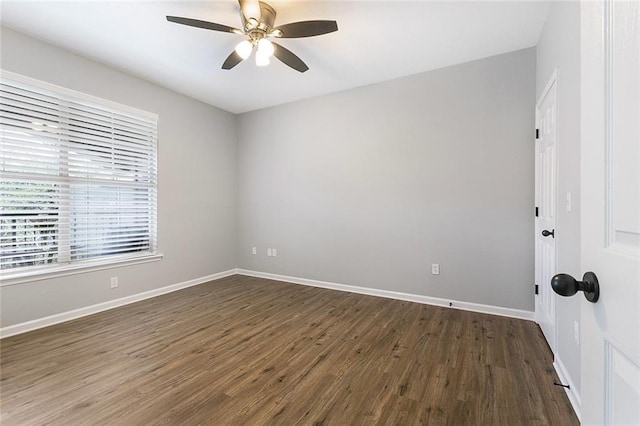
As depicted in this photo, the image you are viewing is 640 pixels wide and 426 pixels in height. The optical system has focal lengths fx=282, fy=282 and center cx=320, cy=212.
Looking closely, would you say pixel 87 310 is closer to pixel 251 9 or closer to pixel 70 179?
pixel 70 179

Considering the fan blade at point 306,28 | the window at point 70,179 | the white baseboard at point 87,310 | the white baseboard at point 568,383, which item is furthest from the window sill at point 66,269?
the white baseboard at point 568,383

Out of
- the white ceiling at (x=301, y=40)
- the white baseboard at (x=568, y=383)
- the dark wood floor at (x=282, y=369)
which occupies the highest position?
the white ceiling at (x=301, y=40)

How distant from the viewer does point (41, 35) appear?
2.70 m

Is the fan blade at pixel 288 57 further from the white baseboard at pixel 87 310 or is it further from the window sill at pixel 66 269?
the white baseboard at pixel 87 310

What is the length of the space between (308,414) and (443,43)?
3.35 m

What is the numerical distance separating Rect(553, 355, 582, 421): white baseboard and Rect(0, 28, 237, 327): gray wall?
13.9ft

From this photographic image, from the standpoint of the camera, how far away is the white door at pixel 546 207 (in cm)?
221

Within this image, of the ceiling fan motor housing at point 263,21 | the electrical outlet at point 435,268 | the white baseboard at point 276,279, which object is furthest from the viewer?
the electrical outlet at point 435,268

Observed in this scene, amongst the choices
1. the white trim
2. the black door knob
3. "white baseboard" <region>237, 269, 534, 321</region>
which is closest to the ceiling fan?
the white trim

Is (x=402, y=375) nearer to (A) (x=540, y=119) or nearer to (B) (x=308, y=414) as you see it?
(B) (x=308, y=414)

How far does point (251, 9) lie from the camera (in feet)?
6.84

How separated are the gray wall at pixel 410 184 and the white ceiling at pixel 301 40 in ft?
1.28

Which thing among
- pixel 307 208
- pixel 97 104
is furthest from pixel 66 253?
pixel 307 208

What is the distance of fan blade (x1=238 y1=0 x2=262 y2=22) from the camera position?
6.76 ft
